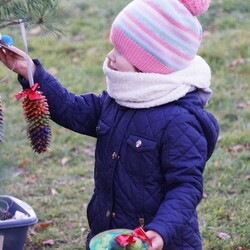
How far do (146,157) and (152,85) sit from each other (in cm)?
23

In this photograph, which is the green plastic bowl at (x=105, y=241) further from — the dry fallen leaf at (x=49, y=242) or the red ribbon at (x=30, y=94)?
the dry fallen leaf at (x=49, y=242)

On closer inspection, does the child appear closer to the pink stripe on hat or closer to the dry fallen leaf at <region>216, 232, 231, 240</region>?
the pink stripe on hat

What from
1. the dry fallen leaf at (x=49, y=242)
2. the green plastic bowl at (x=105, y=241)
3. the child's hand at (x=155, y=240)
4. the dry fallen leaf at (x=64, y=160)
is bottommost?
the dry fallen leaf at (x=64, y=160)

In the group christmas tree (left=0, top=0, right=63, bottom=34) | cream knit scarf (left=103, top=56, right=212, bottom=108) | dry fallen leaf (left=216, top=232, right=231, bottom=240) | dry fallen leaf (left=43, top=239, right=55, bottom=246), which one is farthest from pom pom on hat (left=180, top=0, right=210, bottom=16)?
dry fallen leaf (left=43, top=239, right=55, bottom=246)

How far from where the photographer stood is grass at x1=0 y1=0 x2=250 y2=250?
3.60m

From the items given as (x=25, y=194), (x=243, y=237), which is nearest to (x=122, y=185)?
(x=243, y=237)

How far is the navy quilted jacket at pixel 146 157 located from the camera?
2.06m

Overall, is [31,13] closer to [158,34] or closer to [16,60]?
[16,60]

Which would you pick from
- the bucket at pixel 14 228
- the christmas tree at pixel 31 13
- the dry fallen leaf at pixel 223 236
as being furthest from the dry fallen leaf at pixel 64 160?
the christmas tree at pixel 31 13

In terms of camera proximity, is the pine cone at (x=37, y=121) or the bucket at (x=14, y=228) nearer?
the pine cone at (x=37, y=121)

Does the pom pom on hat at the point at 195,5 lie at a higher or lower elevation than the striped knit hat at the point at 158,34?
higher

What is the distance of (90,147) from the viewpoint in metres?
4.83

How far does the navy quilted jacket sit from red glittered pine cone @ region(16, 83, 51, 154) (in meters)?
0.18

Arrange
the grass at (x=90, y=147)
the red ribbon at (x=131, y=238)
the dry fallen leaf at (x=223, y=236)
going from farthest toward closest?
1. the grass at (x=90, y=147)
2. the dry fallen leaf at (x=223, y=236)
3. the red ribbon at (x=131, y=238)
